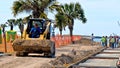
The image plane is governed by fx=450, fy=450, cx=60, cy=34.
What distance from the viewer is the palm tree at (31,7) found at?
48.8m

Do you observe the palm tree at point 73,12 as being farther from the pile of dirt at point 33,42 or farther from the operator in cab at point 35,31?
the pile of dirt at point 33,42

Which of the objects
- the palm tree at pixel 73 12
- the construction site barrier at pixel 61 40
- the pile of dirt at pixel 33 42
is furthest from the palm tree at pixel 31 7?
the palm tree at pixel 73 12

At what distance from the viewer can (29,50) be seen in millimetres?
29016

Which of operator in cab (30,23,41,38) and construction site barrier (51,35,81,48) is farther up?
operator in cab (30,23,41,38)

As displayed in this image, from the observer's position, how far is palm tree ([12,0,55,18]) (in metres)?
48.8

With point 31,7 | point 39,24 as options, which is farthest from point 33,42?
point 31,7

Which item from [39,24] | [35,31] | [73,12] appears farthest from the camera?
[73,12]

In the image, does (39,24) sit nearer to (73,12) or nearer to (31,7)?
(31,7)

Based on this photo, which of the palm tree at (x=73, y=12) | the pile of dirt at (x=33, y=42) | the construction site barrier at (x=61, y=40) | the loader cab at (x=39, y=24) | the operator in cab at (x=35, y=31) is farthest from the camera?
the palm tree at (x=73, y=12)

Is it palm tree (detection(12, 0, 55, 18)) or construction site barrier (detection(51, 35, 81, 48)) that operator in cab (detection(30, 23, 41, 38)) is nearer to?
construction site barrier (detection(51, 35, 81, 48))

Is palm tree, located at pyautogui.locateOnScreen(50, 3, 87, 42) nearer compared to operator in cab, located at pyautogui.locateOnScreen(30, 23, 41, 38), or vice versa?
operator in cab, located at pyautogui.locateOnScreen(30, 23, 41, 38)

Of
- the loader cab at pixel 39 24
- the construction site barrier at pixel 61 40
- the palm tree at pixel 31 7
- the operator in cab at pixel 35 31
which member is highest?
the palm tree at pixel 31 7

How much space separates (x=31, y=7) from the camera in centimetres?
4884

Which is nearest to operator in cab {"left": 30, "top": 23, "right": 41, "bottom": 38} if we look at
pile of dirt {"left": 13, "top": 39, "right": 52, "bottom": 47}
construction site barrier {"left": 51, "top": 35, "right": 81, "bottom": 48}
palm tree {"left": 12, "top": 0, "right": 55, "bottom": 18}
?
pile of dirt {"left": 13, "top": 39, "right": 52, "bottom": 47}
